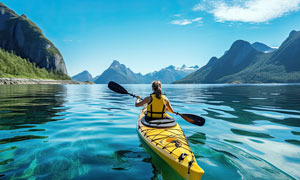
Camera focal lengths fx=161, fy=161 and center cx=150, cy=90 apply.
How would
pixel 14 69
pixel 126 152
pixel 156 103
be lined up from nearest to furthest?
pixel 126 152, pixel 156 103, pixel 14 69

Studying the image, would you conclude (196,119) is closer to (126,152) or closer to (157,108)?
(157,108)

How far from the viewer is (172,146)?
443 centimetres

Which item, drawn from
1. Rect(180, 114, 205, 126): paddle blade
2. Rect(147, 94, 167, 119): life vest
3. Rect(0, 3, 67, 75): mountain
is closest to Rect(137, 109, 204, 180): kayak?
Rect(147, 94, 167, 119): life vest

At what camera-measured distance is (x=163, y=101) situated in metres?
6.42

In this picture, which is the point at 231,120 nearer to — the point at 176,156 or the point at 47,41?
the point at 176,156

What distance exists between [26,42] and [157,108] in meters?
196

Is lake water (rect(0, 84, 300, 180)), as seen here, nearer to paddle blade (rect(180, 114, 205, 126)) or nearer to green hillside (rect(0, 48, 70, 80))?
paddle blade (rect(180, 114, 205, 126))

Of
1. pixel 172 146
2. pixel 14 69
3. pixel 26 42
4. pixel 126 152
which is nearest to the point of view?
pixel 172 146

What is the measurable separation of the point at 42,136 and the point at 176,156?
5800mm

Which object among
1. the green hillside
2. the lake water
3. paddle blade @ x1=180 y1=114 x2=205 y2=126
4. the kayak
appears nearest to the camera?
the kayak

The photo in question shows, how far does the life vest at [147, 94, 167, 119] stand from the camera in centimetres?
637

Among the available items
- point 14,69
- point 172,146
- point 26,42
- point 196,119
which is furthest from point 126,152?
point 26,42

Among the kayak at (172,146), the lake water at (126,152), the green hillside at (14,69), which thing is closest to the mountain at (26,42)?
the green hillside at (14,69)

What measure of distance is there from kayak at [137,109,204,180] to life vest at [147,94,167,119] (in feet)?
1.06
